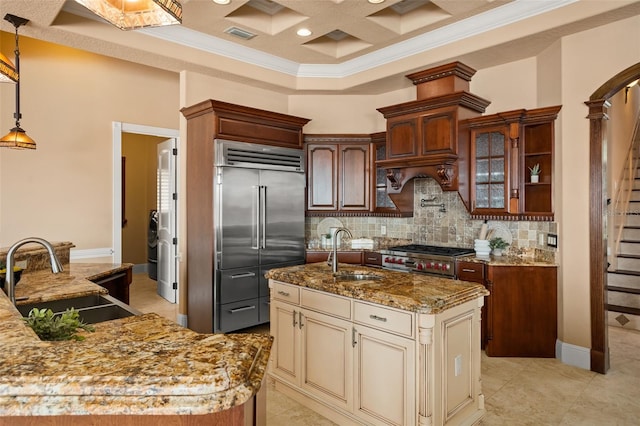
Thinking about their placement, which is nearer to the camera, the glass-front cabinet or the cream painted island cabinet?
the cream painted island cabinet

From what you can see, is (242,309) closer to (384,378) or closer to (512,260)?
(384,378)

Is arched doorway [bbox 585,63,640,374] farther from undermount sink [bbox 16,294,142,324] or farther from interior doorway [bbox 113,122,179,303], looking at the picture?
interior doorway [bbox 113,122,179,303]

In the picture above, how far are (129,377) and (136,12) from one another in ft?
4.84

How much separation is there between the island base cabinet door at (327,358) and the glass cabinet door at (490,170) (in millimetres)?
2481

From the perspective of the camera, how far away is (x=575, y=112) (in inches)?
144

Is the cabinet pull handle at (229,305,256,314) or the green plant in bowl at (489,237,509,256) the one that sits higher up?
the green plant in bowl at (489,237,509,256)

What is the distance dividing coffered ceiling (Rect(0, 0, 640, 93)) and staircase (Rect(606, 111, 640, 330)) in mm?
2620

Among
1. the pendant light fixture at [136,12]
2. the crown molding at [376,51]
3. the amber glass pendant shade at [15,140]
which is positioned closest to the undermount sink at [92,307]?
the pendant light fixture at [136,12]

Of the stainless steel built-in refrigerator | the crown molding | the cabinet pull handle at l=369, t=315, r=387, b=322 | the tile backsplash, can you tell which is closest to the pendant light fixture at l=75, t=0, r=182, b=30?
the cabinet pull handle at l=369, t=315, r=387, b=322

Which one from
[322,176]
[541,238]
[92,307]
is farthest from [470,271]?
[92,307]

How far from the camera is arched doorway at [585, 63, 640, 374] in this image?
137 inches

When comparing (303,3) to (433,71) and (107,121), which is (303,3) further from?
(107,121)

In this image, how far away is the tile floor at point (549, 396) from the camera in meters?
2.74

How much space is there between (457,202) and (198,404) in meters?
4.41
